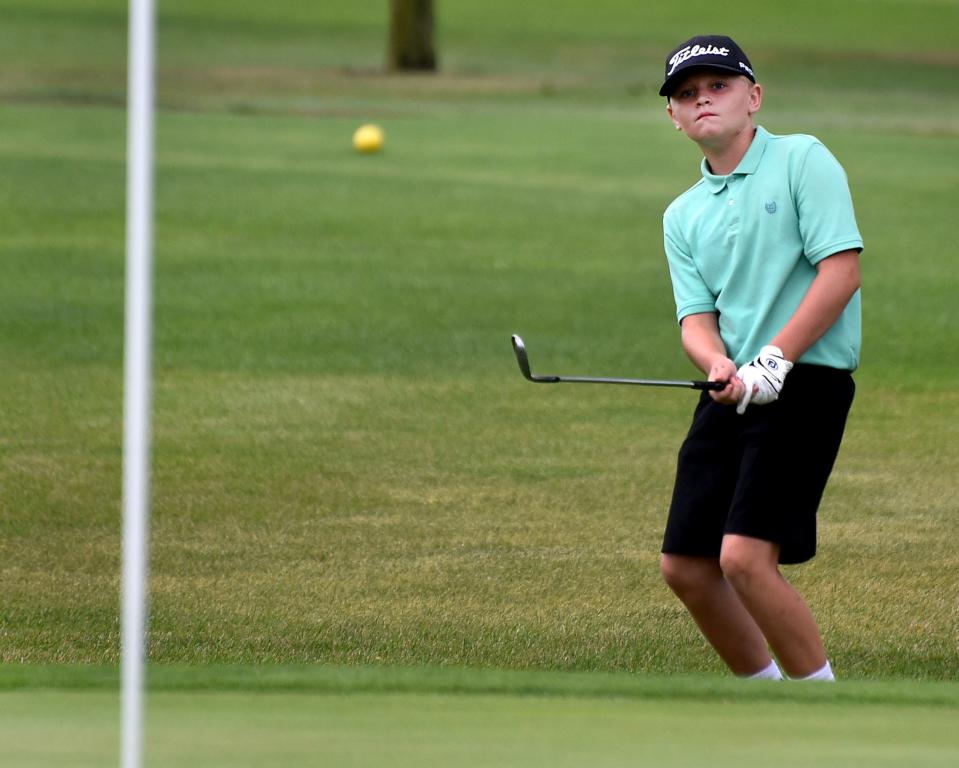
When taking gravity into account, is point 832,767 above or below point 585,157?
below

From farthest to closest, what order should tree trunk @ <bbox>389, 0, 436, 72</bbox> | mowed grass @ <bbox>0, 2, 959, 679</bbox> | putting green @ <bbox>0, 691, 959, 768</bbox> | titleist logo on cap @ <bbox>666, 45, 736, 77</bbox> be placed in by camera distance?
1. tree trunk @ <bbox>389, 0, 436, 72</bbox>
2. mowed grass @ <bbox>0, 2, 959, 679</bbox>
3. titleist logo on cap @ <bbox>666, 45, 736, 77</bbox>
4. putting green @ <bbox>0, 691, 959, 768</bbox>

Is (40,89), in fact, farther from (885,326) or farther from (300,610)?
(300,610)

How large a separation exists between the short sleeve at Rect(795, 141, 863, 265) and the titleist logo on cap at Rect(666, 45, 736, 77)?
333mm

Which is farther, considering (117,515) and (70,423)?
(70,423)

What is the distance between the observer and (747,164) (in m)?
5.04

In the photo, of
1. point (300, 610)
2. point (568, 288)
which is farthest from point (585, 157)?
point (300, 610)

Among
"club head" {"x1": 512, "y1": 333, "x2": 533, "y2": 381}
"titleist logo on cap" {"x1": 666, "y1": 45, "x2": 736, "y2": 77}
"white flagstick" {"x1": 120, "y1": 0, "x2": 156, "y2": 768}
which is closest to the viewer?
Result: "white flagstick" {"x1": 120, "y1": 0, "x2": 156, "y2": 768}

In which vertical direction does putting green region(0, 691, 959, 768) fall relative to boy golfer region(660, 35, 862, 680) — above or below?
below

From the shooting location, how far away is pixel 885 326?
1298 cm

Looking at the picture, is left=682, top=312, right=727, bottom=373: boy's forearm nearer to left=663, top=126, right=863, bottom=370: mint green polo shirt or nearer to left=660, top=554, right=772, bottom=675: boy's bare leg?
left=663, top=126, right=863, bottom=370: mint green polo shirt

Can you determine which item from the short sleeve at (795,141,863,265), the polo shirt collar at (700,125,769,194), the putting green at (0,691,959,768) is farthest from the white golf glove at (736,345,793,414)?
the putting green at (0,691,959,768)

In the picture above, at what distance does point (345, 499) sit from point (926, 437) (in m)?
3.23

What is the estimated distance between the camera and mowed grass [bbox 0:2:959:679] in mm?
6410

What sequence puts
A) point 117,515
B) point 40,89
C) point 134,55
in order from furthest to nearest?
point 40,89
point 117,515
point 134,55
